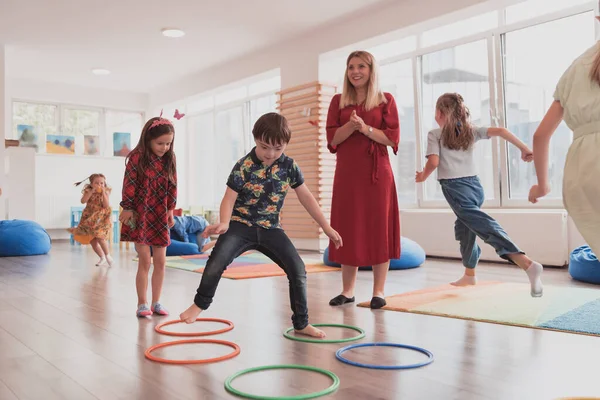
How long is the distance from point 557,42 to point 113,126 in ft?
26.4

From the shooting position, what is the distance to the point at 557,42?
567cm

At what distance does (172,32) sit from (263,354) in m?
5.94

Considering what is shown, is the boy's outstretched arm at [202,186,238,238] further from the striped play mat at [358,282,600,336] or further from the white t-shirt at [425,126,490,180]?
the white t-shirt at [425,126,490,180]

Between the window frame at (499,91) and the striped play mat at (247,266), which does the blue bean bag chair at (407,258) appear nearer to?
the striped play mat at (247,266)

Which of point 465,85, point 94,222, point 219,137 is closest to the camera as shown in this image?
point 94,222

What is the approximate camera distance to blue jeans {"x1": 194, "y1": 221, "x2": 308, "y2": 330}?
2301mm

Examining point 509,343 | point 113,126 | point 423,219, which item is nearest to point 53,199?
point 113,126

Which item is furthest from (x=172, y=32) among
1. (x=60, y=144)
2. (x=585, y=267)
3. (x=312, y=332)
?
(x=312, y=332)

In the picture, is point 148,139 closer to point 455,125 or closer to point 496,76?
point 455,125

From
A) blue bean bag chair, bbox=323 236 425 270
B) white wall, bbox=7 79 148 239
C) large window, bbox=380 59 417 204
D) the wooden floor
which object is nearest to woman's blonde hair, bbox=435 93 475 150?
the wooden floor

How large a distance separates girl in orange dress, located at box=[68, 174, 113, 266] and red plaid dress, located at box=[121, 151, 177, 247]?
302cm

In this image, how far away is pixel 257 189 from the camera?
7.67ft

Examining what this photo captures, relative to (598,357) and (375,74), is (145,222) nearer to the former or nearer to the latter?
(375,74)

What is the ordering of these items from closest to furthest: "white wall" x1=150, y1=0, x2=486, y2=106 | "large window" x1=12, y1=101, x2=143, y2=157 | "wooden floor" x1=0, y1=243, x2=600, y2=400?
"wooden floor" x1=0, y1=243, x2=600, y2=400, "white wall" x1=150, y1=0, x2=486, y2=106, "large window" x1=12, y1=101, x2=143, y2=157
